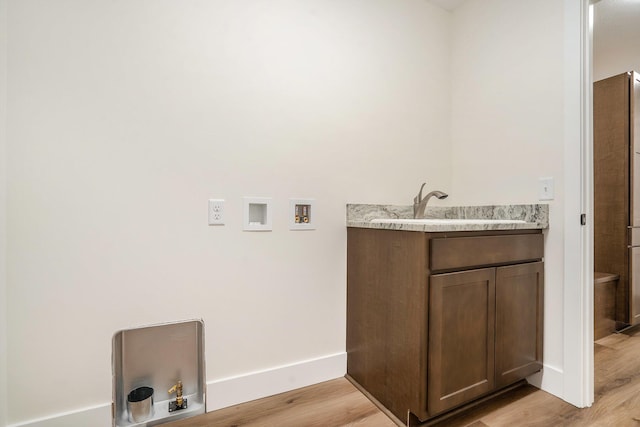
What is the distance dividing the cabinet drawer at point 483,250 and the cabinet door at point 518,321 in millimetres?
55

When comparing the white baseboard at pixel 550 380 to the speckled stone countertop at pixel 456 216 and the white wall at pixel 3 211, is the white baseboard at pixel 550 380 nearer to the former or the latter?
the speckled stone countertop at pixel 456 216

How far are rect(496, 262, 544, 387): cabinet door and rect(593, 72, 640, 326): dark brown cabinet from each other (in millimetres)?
1518

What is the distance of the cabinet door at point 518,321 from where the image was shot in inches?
57.9

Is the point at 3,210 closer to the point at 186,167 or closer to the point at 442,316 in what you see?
the point at 186,167

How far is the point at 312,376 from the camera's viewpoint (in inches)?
66.2

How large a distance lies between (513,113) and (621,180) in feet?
4.70

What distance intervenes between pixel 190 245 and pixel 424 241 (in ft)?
3.28

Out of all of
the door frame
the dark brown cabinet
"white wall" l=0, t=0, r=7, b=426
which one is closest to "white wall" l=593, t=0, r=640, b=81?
the dark brown cabinet

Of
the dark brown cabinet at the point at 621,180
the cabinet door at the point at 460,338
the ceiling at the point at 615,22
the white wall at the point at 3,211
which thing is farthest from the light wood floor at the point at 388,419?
the ceiling at the point at 615,22

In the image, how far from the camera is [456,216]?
2.12m

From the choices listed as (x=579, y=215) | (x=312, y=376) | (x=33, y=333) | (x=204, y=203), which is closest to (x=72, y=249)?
(x=33, y=333)

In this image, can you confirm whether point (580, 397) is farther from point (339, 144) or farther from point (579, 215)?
point (339, 144)

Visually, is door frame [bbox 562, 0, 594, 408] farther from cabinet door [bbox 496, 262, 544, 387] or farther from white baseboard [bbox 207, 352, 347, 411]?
white baseboard [bbox 207, 352, 347, 411]

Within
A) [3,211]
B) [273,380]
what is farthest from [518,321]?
[3,211]
